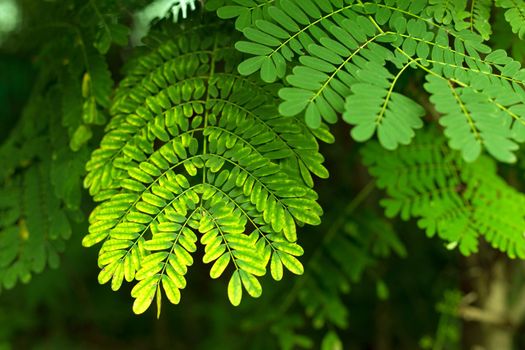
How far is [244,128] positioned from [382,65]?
0.20 metres

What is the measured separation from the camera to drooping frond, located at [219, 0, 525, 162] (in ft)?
2.19

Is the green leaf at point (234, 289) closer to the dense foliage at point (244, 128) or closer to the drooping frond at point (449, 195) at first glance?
the dense foliage at point (244, 128)

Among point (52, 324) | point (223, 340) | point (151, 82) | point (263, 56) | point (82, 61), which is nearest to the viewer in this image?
point (263, 56)

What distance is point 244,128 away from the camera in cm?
82

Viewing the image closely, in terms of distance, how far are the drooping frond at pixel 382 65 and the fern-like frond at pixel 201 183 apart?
0.08 metres

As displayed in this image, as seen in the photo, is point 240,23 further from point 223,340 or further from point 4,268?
point 223,340

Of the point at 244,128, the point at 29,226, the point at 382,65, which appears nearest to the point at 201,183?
the point at 244,128

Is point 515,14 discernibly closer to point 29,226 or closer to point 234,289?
point 234,289

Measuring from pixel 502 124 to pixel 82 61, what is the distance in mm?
701

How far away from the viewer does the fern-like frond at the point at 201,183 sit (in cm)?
73

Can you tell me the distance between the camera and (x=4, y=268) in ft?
3.68

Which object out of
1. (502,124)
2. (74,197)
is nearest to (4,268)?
(74,197)

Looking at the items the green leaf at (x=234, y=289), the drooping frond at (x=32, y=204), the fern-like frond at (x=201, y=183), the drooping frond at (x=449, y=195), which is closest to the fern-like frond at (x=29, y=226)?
the drooping frond at (x=32, y=204)

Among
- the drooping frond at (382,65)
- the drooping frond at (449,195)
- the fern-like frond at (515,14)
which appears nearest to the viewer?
the drooping frond at (382,65)
